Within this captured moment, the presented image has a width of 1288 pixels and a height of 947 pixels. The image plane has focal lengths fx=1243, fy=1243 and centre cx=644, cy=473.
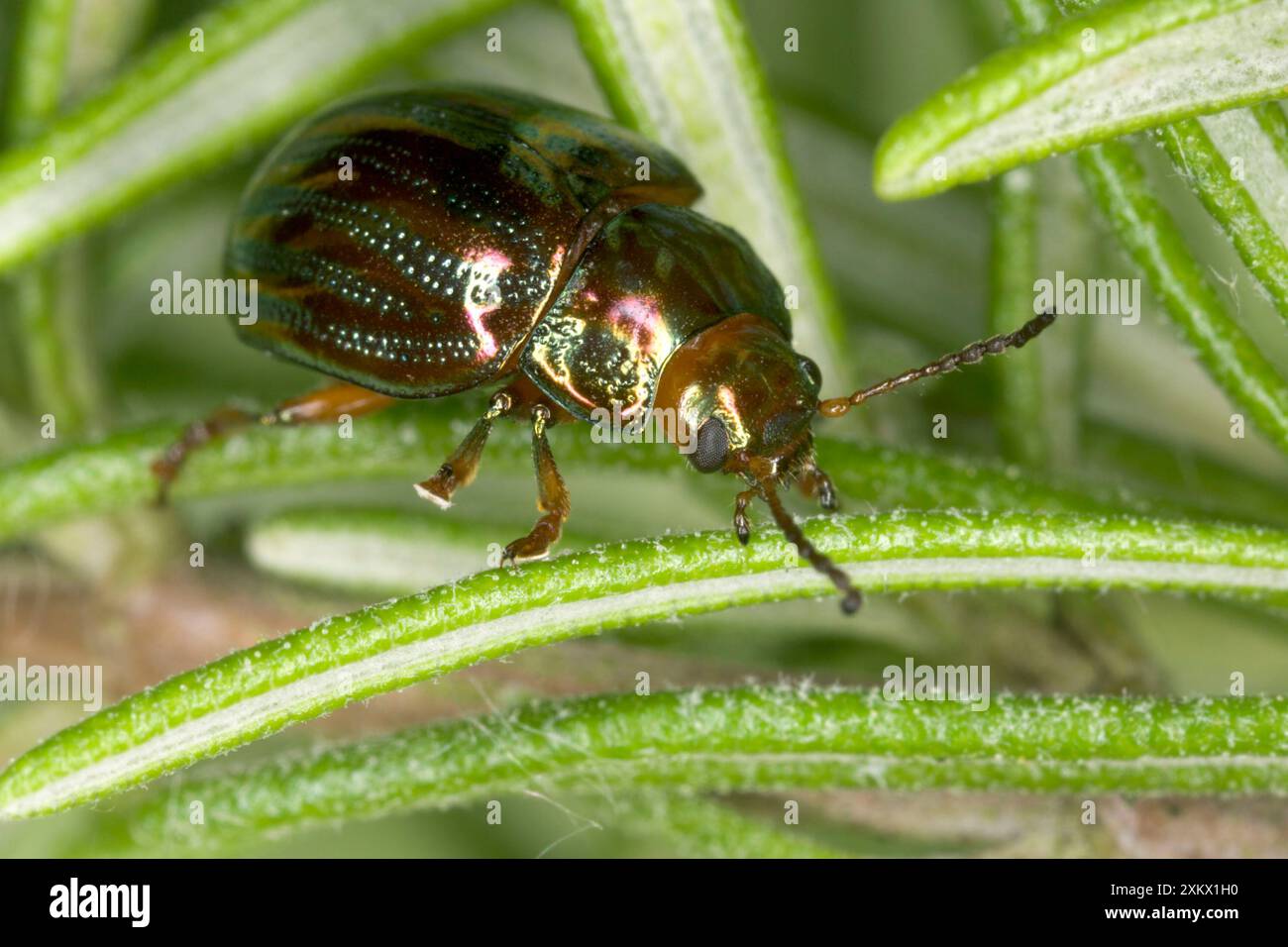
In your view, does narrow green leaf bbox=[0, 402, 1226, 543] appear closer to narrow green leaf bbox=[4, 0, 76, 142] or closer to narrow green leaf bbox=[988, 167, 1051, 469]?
narrow green leaf bbox=[988, 167, 1051, 469]

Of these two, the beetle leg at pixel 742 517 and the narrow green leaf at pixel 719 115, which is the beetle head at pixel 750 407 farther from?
the narrow green leaf at pixel 719 115

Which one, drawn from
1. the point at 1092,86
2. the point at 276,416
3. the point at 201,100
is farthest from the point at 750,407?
the point at 201,100

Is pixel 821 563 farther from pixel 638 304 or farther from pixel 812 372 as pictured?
pixel 638 304

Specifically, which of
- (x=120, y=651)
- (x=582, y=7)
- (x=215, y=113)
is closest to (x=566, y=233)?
(x=582, y=7)

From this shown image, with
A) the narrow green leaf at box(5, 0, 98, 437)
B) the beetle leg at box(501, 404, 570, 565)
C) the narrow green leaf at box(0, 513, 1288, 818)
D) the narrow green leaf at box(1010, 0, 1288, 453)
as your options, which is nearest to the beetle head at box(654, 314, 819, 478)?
the beetle leg at box(501, 404, 570, 565)

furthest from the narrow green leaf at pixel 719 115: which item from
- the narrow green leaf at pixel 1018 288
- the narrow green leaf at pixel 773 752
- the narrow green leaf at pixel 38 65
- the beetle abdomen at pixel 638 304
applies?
the narrow green leaf at pixel 38 65

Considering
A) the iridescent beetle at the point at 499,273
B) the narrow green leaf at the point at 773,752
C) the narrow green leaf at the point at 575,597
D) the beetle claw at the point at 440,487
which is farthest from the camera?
the iridescent beetle at the point at 499,273

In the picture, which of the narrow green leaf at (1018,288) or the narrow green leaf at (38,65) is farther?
the narrow green leaf at (38,65)

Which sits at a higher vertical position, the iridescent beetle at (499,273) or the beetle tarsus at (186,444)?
the iridescent beetle at (499,273)
